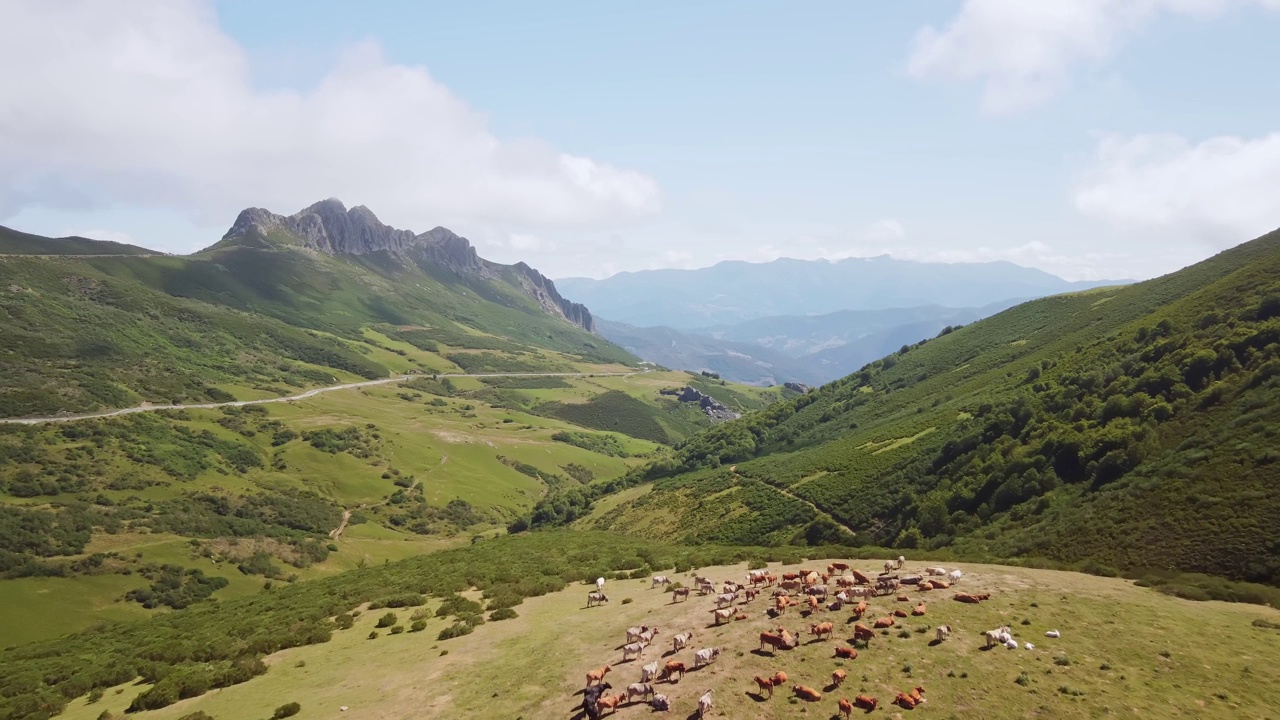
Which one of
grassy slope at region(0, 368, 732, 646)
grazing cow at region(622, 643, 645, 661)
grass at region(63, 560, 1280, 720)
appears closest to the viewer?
grass at region(63, 560, 1280, 720)

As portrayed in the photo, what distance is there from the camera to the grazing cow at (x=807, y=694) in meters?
20.0

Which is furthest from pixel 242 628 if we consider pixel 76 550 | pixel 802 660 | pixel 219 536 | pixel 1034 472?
pixel 219 536

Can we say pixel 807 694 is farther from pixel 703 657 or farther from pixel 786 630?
pixel 786 630

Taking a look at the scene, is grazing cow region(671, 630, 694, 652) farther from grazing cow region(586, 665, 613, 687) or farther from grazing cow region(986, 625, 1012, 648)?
grazing cow region(986, 625, 1012, 648)

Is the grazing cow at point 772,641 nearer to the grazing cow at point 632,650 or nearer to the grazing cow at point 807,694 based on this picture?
the grazing cow at point 807,694

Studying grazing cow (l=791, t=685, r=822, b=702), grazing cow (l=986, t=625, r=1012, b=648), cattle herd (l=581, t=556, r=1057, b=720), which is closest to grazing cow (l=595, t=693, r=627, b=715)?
cattle herd (l=581, t=556, r=1057, b=720)

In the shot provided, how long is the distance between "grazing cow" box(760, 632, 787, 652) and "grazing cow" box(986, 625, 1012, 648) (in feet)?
26.1

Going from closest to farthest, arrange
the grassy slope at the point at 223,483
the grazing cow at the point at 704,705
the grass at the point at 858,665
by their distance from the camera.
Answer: the grass at the point at 858,665 < the grazing cow at the point at 704,705 < the grassy slope at the point at 223,483

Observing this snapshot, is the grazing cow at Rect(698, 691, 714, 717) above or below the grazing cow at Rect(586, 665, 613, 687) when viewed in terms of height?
above

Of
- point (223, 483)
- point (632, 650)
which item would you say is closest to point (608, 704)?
Result: point (632, 650)

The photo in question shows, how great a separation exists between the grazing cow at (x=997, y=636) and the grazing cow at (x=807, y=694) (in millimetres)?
7988

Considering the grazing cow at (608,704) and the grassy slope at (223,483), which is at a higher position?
the grazing cow at (608,704)

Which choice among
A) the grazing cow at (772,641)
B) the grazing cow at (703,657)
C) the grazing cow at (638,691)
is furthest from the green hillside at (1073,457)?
the grazing cow at (638,691)

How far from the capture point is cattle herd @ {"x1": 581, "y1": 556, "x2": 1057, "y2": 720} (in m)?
20.5
